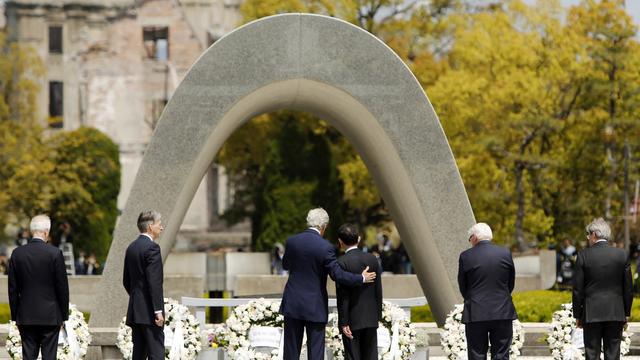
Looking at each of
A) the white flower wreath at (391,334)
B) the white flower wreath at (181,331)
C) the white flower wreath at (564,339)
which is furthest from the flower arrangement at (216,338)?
the white flower wreath at (564,339)

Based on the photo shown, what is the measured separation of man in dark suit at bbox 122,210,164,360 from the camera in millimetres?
12570

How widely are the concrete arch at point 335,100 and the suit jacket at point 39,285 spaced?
4.59 metres

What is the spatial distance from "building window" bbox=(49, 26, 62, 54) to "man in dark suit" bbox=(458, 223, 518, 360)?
51.8 metres

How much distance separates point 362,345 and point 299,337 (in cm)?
60

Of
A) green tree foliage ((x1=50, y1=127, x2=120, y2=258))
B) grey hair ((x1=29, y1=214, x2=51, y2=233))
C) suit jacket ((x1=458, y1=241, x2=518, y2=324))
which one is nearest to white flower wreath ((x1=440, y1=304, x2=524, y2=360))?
suit jacket ((x1=458, y1=241, x2=518, y2=324))

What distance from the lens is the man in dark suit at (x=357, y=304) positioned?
1272cm

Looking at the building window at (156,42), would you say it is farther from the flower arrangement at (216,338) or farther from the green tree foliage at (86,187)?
the flower arrangement at (216,338)

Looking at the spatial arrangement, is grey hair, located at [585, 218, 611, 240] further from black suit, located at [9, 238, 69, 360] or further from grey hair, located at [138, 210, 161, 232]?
black suit, located at [9, 238, 69, 360]

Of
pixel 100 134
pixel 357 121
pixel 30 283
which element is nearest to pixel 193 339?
pixel 30 283

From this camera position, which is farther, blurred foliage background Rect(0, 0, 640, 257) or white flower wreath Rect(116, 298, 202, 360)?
blurred foliage background Rect(0, 0, 640, 257)

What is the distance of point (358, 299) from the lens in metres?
12.8

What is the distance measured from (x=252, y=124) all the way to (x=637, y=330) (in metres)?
30.5

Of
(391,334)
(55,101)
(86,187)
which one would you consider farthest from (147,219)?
(55,101)

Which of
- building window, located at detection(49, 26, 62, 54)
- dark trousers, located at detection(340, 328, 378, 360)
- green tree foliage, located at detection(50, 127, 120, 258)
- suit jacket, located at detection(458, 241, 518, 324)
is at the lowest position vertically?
dark trousers, located at detection(340, 328, 378, 360)
